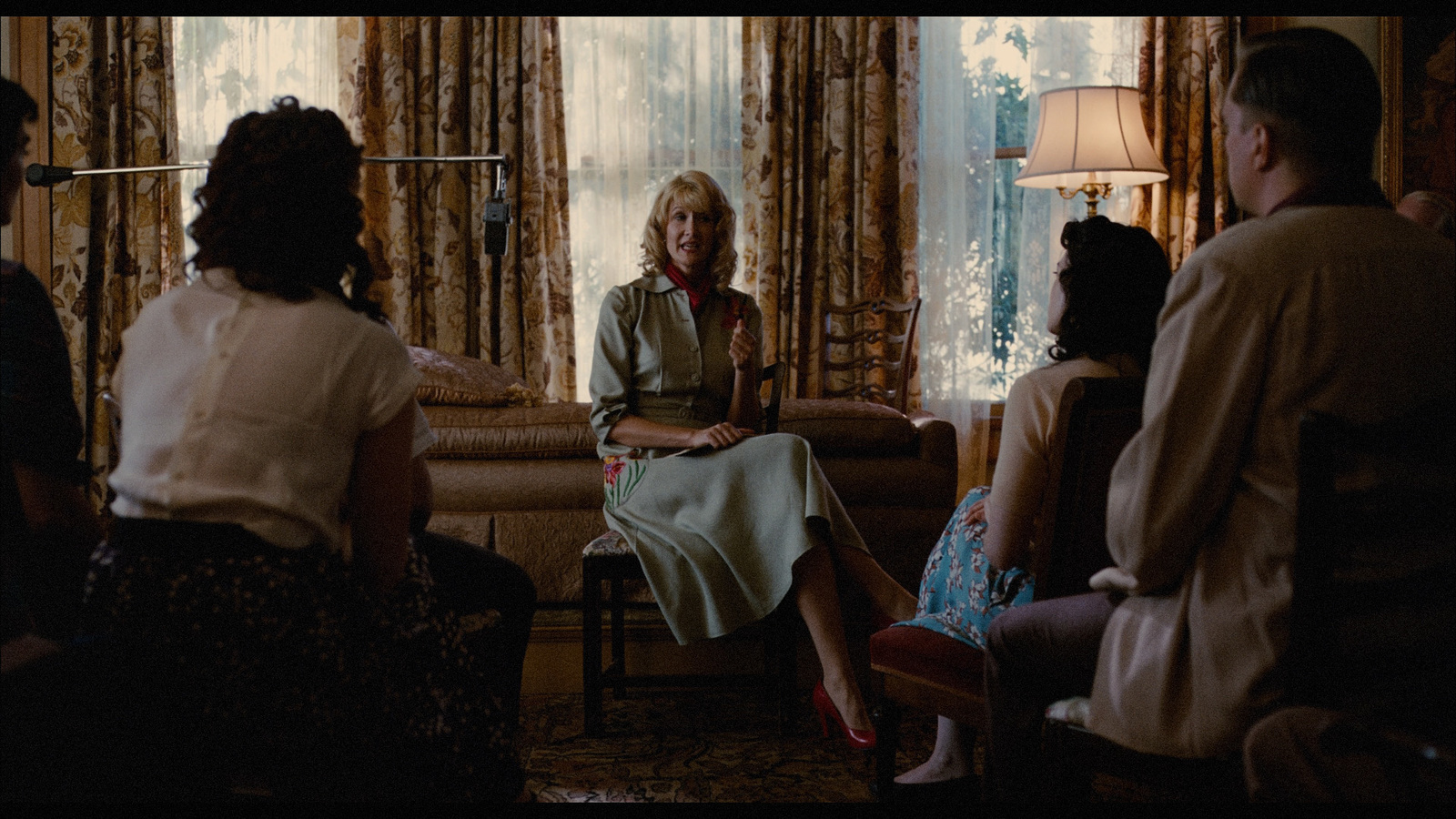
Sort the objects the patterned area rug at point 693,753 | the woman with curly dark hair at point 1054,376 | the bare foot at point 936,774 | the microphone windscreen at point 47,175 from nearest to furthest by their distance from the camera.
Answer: the woman with curly dark hair at point 1054,376 < the bare foot at point 936,774 < the patterned area rug at point 693,753 < the microphone windscreen at point 47,175

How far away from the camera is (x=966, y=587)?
5.96 ft

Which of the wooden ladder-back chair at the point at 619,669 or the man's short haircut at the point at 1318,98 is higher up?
Answer: the man's short haircut at the point at 1318,98

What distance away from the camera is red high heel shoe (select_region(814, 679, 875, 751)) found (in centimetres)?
216

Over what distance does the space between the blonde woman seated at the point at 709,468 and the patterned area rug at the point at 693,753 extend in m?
0.11

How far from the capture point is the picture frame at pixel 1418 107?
3.48 m

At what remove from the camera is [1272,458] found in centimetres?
111

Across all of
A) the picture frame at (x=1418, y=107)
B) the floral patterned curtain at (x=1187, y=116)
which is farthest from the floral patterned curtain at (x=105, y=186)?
the picture frame at (x=1418, y=107)

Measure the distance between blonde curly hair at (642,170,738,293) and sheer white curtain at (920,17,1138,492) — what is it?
221cm

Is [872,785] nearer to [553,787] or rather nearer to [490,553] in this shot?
[553,787]

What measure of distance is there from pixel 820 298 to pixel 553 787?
3.19m

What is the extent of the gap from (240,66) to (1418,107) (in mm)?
4849

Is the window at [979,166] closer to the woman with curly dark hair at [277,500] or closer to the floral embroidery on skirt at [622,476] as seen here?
the floral embroidery on skirt at [622,476]

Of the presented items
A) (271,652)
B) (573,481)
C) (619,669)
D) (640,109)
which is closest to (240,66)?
(640,109)

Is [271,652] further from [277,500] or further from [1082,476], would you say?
[1082,476]
